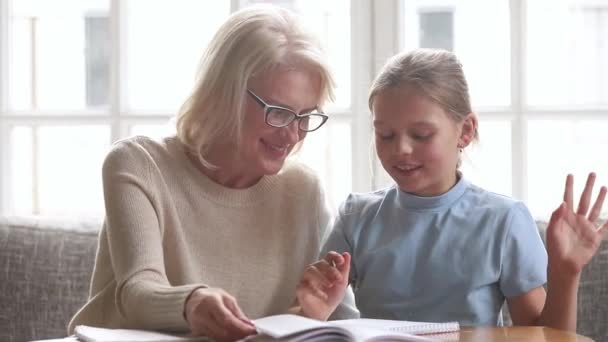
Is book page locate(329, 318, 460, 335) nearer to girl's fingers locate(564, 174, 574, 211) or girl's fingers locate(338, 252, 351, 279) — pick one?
girl's fingers locate(338, 252, 351, 279)

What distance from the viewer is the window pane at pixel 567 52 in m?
2.83

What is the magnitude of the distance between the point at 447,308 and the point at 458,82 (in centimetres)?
44

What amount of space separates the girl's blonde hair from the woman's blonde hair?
0.46ft

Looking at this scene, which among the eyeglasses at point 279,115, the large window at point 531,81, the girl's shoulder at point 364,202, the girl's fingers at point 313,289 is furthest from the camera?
the large window at point 531,81

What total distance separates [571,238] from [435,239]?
28cm

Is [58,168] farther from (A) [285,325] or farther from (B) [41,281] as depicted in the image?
(A) [285,325]

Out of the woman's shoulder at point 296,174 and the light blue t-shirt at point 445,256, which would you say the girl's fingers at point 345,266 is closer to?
the light blue t-shirt at point 445,256

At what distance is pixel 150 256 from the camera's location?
1.88m

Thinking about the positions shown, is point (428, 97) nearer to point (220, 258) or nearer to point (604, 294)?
point (220, 258)

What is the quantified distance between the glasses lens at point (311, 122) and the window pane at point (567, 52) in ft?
3.31

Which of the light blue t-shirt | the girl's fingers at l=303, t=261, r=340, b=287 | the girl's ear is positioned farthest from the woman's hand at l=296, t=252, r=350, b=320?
the girl's ear

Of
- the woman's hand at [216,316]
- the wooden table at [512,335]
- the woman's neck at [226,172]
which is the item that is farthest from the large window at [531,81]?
the woman's hand at [216,316]

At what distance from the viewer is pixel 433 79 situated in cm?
192

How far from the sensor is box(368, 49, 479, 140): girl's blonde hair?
1918mm
